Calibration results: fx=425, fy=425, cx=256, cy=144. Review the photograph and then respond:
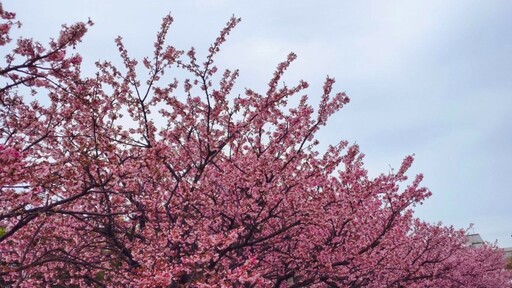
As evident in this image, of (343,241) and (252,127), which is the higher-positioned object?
(252,127)

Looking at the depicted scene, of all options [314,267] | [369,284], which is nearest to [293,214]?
[314,267]

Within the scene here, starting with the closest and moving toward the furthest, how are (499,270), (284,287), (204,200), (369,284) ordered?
(204,200) < (284,287) < (369,284) < (499,270)

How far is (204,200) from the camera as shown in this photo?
29.0ft

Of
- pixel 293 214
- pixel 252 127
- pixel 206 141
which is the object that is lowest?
pixel 293 214

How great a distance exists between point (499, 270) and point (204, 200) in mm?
28725

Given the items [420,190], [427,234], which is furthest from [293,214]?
[427,234]

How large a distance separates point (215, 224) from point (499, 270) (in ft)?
91.2

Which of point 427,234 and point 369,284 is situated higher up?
point 427,234

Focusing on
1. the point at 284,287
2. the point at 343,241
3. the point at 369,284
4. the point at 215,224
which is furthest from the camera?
the point at 369,284

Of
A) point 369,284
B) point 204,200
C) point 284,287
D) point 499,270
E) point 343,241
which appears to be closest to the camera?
point 204,200

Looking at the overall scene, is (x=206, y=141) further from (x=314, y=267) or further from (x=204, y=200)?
(x=314, y=267)

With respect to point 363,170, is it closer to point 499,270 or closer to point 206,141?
point 206,141

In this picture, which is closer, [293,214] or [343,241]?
[293,214]

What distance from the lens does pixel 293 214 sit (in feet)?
30.0
